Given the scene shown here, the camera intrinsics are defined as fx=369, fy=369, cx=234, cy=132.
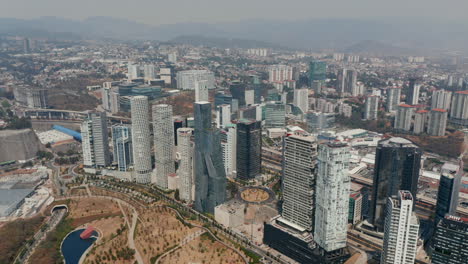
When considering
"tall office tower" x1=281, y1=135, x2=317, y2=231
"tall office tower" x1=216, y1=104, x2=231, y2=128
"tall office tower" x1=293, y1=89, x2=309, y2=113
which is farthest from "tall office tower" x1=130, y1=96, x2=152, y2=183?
"tall office tower" x1=293, y1=89, x2=309, y2=113

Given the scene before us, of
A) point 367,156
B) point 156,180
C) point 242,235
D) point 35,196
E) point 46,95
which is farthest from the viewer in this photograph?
point 46,95

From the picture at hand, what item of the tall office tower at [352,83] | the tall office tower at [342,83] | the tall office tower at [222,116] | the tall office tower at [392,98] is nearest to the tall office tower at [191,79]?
the tall office tower at [222,116]

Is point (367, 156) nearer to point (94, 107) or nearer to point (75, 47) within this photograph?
point (94, 107)

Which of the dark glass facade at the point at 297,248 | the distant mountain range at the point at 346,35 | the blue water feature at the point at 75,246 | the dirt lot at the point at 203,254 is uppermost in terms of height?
the distant mountain range at the point at 346,35

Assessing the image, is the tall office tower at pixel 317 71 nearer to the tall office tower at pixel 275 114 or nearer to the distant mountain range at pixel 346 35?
the tall office tower at pixel 275 114

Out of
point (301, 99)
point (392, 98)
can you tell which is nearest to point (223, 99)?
point (301, 99)

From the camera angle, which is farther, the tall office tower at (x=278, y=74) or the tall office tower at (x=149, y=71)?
the tall office tower at (x=278, y=74)

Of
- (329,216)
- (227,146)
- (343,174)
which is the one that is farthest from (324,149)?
(227,146)
